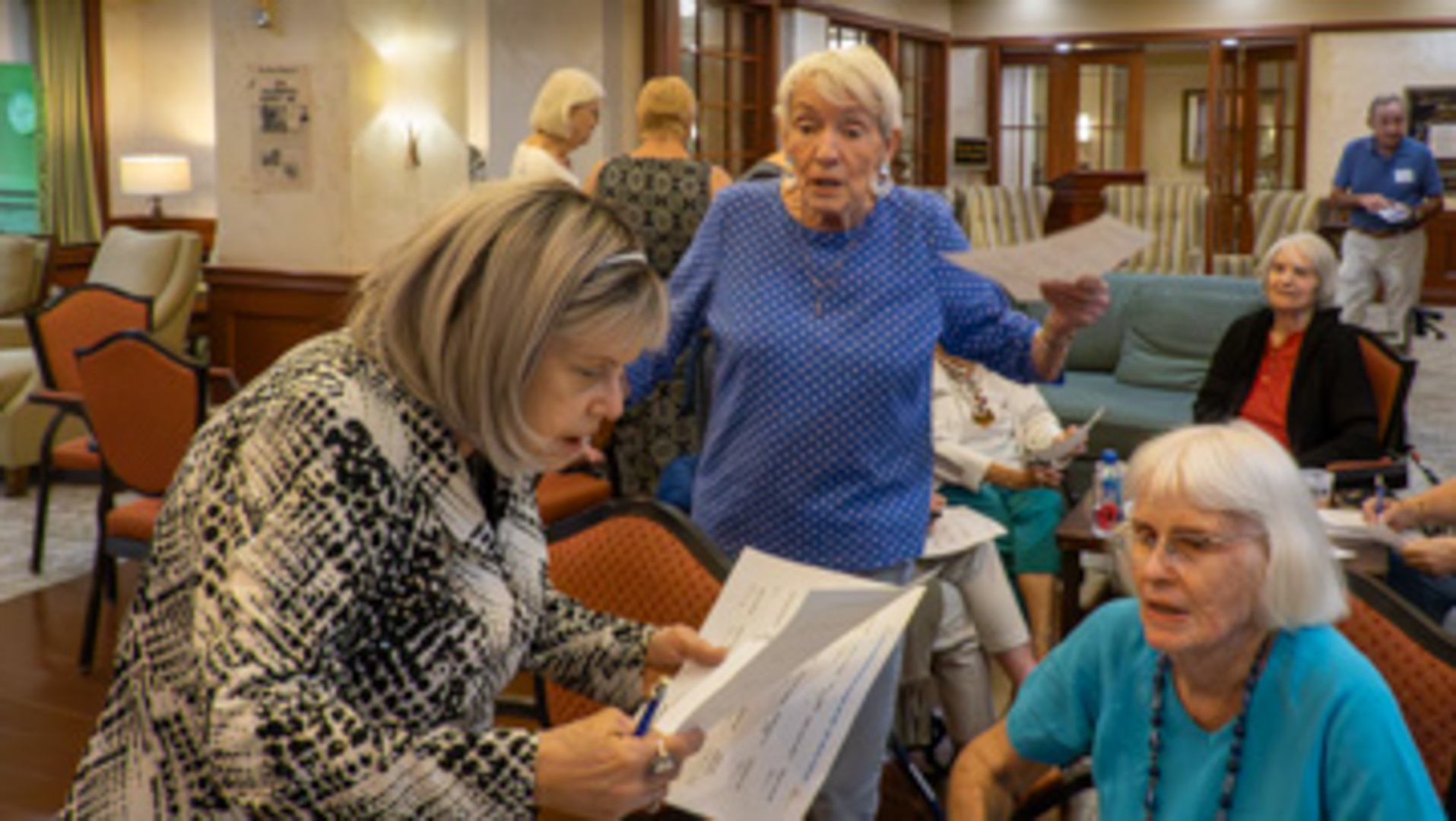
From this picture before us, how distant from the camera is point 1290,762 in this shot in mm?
1646

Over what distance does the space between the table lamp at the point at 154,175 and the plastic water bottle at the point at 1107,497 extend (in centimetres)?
847

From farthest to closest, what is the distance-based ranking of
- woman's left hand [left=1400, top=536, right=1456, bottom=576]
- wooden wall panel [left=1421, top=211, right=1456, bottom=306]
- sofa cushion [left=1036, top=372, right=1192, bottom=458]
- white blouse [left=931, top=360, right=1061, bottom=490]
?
wooden wall panel [left=1421, top=211, right=1456, bottom=306], sofa cushion [left=1036, top=372, right=1192, bottom=458], white blouse [left=931, top=360, right=1061, bottom=490], woman's left hand [left=1400, top=536, right=1456, bottom=576]

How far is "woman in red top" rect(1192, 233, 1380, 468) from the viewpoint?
4.51 meters

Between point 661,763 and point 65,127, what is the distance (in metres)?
11.1

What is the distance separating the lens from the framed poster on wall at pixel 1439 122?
1424 centimetres

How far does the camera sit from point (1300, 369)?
15.2 ft

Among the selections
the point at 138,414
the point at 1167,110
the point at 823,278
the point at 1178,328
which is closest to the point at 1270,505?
the point at 823,278

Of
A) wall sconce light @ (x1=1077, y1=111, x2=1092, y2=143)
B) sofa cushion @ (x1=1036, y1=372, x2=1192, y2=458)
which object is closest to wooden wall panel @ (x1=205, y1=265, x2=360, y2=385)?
sofa cushion @ (x1=1036, y1=372, x2=1192, y2=458)

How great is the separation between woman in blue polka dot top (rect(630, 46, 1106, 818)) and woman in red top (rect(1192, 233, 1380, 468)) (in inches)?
105

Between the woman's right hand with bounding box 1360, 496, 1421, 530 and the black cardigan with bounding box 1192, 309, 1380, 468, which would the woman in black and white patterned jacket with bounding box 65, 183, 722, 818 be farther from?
the black cardigan with bounding box 1192, 309, 1380, 468

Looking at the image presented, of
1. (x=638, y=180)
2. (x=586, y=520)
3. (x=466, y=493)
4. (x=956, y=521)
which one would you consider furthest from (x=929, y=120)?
(x=466, y=493)

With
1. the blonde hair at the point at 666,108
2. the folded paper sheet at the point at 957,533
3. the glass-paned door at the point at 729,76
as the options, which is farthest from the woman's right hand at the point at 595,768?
the glass-paned door at the point at 729,76

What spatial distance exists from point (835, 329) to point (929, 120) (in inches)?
519

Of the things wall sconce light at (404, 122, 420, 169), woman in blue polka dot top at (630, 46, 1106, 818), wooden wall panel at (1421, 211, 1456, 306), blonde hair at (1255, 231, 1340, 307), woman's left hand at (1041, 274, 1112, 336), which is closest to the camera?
woman's left hand at (1041, 274, 1112, 336)
